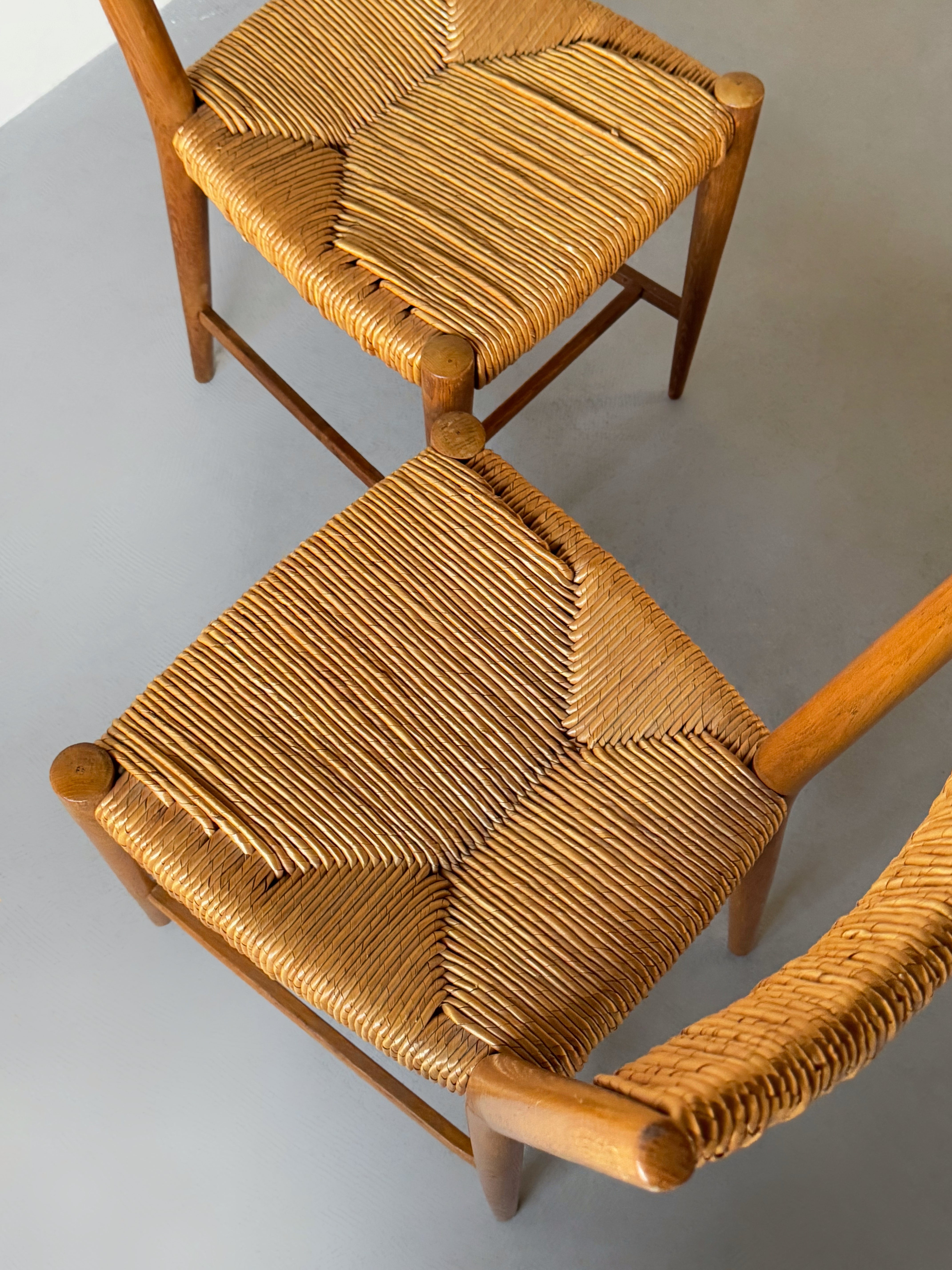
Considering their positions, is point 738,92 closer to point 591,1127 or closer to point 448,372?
point 448,372

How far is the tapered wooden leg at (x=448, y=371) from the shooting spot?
0.94 meters

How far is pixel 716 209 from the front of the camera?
3.83 ft

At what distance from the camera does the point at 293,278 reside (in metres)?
1.03

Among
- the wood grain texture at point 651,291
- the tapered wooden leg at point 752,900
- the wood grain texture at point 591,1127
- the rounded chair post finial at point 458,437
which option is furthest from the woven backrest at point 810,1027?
the wood grain texture at point 651,291

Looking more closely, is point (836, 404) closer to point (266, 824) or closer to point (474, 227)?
point (474, 227)

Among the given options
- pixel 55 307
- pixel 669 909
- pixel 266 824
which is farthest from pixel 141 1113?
pixel 55 307

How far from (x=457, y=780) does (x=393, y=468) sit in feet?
2.33

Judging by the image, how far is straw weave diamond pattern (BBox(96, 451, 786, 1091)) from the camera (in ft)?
2.59

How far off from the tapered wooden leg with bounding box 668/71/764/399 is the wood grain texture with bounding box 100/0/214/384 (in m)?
0.51

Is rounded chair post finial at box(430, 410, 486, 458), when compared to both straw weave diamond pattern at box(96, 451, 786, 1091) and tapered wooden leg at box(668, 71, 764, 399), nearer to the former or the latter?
straw weave diamond pattern at box(96, 451, 786, 1091)

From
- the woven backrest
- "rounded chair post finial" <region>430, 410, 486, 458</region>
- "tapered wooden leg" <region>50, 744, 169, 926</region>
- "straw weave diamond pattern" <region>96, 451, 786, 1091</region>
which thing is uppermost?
the woven backrest

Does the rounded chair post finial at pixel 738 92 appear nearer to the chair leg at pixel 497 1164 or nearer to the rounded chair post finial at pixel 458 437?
the rounded chair post finial at pixel 458 437

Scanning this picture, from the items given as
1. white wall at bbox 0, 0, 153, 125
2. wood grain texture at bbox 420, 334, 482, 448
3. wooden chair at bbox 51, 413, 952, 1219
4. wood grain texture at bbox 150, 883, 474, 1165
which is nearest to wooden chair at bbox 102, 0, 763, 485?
wood grain texture at bbox 420, 334, 482, 448

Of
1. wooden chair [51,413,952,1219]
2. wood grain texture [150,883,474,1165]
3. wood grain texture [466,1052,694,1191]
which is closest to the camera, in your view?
wood grain texture [466,1052,694,1191]
